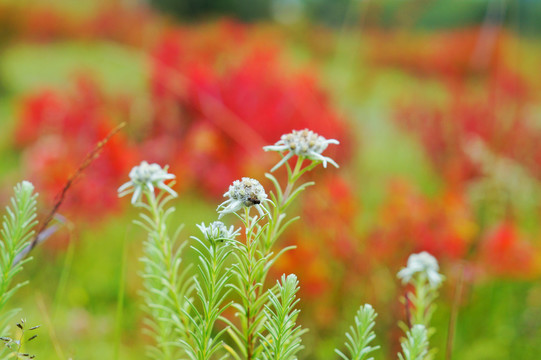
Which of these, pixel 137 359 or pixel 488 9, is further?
pixel 488 9

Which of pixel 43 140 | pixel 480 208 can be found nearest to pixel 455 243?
pixel 480 208

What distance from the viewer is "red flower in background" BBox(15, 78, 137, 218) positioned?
3.68 ft

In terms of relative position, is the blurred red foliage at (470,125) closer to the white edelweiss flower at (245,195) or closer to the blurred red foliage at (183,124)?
the blurred red foliage at (183,124)

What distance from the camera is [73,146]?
3.89ft

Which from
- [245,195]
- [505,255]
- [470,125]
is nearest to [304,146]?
[245,195]

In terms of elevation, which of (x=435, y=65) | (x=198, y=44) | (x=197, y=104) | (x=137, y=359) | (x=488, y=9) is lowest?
(x=137, y=359)

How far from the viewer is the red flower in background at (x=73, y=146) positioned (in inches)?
44.2

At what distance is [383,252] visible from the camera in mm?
1266

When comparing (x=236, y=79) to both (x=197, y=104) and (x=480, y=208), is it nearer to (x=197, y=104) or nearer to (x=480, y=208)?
(x=197, y=104)

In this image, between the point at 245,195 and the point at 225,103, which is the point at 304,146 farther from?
the point at 225,103

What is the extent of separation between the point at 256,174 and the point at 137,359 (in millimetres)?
448

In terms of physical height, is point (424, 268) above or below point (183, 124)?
below

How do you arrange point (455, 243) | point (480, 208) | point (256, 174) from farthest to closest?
point (480, 208) → point (455, 243) → point (256, 174)

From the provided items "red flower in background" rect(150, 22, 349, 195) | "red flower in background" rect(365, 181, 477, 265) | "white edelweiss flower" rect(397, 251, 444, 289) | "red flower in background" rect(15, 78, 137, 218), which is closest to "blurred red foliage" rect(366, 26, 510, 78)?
"red flower in background" rect(150, 22, 349, 195)
